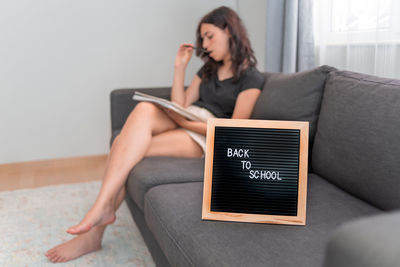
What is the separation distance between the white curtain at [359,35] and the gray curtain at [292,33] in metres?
0.06

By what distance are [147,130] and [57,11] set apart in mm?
1611

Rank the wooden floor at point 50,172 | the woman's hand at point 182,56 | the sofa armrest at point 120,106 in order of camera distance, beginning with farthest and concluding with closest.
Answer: the wooden floor at point 50,172 < the sofa armrest at point 120,106 < the woman's hand at point 182,56

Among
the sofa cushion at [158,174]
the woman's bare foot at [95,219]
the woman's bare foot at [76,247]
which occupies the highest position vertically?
the sofa cushion at [158,174]

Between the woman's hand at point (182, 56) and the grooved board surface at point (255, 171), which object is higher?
the woman's hand at point (182, 56)

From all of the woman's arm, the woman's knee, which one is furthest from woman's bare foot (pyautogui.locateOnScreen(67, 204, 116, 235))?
the woman's arm

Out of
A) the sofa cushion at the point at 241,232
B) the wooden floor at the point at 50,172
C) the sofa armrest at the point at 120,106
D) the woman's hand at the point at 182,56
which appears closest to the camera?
the sofa cushion at the point at 241,232

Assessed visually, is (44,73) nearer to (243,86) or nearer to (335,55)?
(243,86)

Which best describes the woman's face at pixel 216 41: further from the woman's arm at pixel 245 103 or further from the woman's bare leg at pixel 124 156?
the woman's bare leg at pixel 124 156

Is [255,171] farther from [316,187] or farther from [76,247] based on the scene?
[76,247]

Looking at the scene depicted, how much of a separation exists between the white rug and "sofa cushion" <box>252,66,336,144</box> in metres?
0.80

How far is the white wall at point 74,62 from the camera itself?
272 centimetres

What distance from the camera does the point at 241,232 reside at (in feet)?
3.18

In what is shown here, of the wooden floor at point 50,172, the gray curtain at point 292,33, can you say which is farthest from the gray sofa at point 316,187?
the wooden floor at point 50,172

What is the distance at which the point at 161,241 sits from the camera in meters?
1.15
